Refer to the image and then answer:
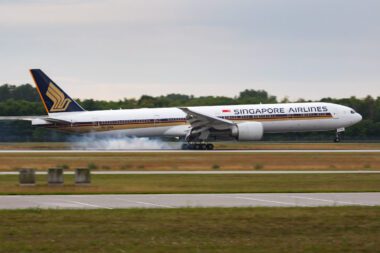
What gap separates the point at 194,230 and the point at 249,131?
47.7 meters

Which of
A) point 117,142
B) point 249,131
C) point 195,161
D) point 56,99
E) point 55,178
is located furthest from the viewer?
point 117,142

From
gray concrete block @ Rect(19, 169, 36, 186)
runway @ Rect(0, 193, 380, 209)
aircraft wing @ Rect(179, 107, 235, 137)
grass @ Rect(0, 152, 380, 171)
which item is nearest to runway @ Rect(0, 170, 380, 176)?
grass @ Rect(0, 152, 380, 171)

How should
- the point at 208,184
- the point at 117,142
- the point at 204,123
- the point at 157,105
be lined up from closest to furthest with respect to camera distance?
the point at 208,184
the point at 204,123
the point at 117,142
the point at 157,105

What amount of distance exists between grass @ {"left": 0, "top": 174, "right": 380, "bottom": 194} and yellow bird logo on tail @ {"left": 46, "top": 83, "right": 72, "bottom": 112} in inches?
1169

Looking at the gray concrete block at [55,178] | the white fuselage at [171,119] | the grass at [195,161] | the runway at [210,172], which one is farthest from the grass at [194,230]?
the white fuselage at [171,119]

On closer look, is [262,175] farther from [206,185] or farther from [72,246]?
[72,246]

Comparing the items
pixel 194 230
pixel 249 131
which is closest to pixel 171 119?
pixel 249 131

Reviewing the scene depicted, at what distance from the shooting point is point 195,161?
52.0m

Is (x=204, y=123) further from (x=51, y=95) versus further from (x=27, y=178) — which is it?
(x=27, y=178)

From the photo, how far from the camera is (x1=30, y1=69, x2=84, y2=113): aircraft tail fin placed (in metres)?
68.9

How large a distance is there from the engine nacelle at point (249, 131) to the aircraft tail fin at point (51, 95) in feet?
49.0

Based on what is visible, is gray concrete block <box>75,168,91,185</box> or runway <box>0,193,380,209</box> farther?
gray concrete block <box>75,168,91,185</box>

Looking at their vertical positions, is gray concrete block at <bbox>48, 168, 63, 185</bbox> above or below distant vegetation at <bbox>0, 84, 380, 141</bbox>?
below

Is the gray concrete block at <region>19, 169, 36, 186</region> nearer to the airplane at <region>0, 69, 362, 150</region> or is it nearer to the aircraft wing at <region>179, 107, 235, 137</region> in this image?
the aircraft wing at <region>179, 107, 235, 137</region>
